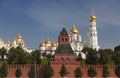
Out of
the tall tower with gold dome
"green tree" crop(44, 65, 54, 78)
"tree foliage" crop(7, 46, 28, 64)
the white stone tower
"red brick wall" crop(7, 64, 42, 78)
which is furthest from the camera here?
the tall tower with gold dome

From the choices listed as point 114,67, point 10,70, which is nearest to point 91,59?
point 114,67

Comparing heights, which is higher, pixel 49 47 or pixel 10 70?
pixel 49 47

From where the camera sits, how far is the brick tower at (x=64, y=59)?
53656mm

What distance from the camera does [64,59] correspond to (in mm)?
54156

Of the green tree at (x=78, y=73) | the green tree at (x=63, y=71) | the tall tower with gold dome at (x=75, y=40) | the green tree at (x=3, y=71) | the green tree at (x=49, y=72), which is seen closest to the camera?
the green tree at (x=49, y=72)

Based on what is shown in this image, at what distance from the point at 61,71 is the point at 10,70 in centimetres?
815

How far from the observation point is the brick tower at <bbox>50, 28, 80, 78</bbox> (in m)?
53.7

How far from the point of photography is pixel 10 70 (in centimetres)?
5388

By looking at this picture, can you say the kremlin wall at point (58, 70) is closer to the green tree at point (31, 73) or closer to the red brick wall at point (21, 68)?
the red brick wall at point (21, 68)

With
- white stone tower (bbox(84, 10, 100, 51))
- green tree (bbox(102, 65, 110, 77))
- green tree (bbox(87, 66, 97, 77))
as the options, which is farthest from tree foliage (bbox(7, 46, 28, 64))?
white stone tower (bbox(84, 10, 100, 51))

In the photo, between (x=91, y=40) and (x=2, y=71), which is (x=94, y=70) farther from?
(x=91, y=40)

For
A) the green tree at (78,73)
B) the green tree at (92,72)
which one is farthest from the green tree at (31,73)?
the green tree at (92,72)

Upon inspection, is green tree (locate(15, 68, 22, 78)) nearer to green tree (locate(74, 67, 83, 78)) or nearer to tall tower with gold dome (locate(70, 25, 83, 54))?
green tree (locate(74, 67, 83, 78))

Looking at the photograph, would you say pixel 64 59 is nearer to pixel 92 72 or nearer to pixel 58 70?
pixel 58 70
